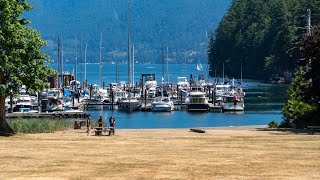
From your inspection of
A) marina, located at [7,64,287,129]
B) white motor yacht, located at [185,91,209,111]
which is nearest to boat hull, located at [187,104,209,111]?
white motor yacht, located at [185,91,209,111]

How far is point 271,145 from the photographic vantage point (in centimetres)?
4631

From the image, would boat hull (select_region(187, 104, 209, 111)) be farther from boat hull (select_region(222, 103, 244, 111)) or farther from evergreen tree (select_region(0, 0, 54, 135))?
evergreen tree (select_region(0, 0, 54, 135))

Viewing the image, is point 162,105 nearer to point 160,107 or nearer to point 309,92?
point 160,107

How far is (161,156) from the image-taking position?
40.6 m

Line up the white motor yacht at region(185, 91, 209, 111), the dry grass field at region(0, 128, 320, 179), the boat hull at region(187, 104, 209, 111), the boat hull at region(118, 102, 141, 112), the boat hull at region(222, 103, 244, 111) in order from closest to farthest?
the dry grass field at region(0, 128, 320, 179)
the boat hull at region(187, 104, 209, 111)
the white motor yacht at region(185, 91, 209, 111)
the boat hull at region(222, 103, 244, 111)
the boat hull at region(118, 102, 141, 112)

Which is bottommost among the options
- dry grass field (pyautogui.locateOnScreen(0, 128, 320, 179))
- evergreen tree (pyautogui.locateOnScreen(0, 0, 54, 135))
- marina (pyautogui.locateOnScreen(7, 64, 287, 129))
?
dry grass field (pyautogui.locateOnScreen(0, 128, 320, 179))

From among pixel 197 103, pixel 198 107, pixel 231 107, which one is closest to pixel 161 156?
pixel 198 107

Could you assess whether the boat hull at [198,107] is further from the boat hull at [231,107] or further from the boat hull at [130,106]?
the boat hull at [130,106]

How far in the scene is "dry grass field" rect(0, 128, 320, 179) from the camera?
34781 mm

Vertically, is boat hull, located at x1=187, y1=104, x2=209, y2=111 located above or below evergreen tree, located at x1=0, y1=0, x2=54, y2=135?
below

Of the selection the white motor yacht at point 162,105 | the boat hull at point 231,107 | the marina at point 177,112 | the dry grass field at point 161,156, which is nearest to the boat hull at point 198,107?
the marina at point 177,112

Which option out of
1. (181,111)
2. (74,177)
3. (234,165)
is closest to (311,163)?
(234,165)

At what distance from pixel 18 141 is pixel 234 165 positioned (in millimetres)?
15616

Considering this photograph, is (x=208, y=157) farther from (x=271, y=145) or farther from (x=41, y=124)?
(x=41, y=124)
